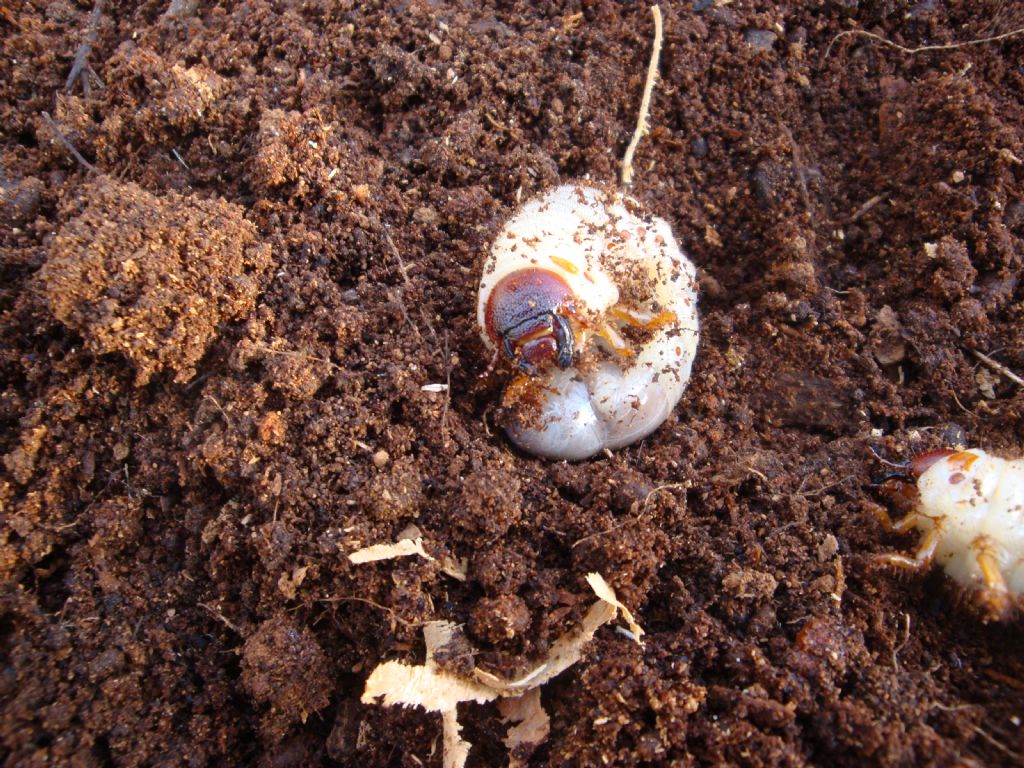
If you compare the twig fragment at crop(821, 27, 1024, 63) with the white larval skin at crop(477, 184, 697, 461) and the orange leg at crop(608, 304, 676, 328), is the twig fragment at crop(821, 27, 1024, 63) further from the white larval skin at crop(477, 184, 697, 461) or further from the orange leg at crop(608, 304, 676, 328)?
the orange leg at crop(608, 304, 676, 328)

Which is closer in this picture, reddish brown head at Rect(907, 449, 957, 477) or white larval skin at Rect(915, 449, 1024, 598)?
white larval skin at Rect(915, 449, 1024, 598)

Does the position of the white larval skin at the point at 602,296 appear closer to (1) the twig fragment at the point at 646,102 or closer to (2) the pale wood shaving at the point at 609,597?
(1) the twig fragment at the point at 646,102

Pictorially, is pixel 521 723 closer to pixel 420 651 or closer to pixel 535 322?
pixel 420 651

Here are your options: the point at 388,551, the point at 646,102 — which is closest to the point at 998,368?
the point at 646,102

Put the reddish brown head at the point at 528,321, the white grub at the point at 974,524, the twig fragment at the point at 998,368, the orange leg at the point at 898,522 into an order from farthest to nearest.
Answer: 1. the twig fragment at the point at 998,368
2. the reddish brown head at the point at 528,321
3. the orange leg at the point at 898,522
4. the white grub at the point at 974,524

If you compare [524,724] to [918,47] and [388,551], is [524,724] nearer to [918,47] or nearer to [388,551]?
[388,551]

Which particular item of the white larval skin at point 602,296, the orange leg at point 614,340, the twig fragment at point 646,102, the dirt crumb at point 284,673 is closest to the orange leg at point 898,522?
the white larval skin at point 602,296

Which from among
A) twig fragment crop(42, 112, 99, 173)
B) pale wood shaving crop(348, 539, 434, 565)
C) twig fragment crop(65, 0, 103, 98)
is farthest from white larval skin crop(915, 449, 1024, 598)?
twig fragment crop(65, 0, 103, 98)

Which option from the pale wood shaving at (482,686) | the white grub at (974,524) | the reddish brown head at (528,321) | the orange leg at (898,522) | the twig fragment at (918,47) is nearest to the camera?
the pale wood shaving at (482,686)
